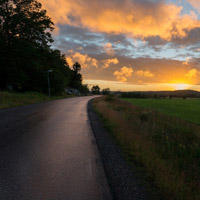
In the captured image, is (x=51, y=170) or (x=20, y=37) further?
(x=20, y=37)

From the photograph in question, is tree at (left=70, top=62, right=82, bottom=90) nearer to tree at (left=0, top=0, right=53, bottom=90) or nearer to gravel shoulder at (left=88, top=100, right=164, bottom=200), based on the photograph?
tree at (left=0, top=0, right=53, bottom=90)

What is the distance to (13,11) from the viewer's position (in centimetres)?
2514

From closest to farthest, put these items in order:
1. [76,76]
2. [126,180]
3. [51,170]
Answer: [126,180], [51,170], [76,76]

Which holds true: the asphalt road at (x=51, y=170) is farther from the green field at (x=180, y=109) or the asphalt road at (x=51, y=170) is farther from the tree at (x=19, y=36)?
the tree at (x=19, y=36)

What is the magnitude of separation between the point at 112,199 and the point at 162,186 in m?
0.98

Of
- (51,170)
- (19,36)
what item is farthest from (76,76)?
(51,170)

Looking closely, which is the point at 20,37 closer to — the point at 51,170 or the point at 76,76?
the point at 51,170

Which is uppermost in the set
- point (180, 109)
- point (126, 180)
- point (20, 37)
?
point (20, 37)

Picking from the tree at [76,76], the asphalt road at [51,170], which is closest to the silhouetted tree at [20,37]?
the asphalt road at [51,170]

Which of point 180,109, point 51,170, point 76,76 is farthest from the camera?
point 76,76

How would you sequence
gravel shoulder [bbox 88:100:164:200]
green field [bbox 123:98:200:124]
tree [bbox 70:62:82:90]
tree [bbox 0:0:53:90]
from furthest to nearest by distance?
tree [bbox 70:62:82:90] < tree [bbox 0:0:53:90] < green field [bbox 123:98:200:124] < gravel shoulder [bbox 88:100:164:200]

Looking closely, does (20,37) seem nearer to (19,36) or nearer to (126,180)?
(19,36)

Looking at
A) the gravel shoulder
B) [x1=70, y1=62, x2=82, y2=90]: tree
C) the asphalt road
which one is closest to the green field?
the gravel shoulder

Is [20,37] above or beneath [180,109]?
above
